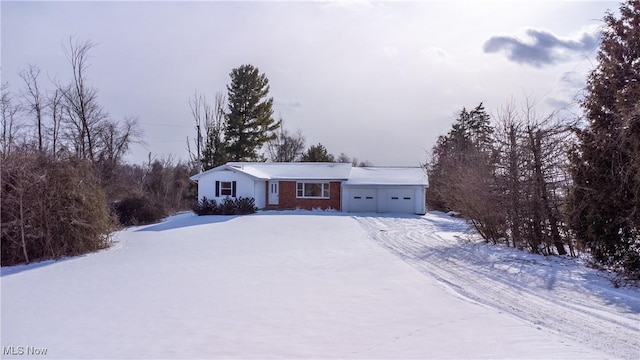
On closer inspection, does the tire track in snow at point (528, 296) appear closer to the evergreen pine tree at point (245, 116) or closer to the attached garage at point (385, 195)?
the attached garage at point (385, 195)

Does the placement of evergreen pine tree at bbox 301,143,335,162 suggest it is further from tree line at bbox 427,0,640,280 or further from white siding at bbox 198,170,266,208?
tree line at bbox 427,0,640,280

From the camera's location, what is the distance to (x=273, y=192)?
108 ft

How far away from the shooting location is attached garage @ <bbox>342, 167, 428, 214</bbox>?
31641mm

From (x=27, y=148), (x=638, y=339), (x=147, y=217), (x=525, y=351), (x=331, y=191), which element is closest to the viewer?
(x=525, y=351)

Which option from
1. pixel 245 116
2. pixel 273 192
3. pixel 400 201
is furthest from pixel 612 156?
pixel 245 116

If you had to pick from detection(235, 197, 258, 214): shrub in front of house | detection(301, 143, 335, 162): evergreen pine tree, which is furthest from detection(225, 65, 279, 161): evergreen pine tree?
detection(235, 197, 258, 214): shrub in front of house

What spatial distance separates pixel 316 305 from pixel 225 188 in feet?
A: 79.5

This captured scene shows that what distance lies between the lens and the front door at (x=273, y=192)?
3291cm

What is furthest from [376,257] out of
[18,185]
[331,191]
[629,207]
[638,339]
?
[331,191]

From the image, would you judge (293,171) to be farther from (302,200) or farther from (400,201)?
(400,201)

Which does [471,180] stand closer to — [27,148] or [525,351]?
[525,351]

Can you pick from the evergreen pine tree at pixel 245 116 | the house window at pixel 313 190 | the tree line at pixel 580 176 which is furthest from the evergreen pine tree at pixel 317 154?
the tree line at pixel 580 176

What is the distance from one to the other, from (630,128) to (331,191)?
2336 centimetres

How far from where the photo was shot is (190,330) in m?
6.36
